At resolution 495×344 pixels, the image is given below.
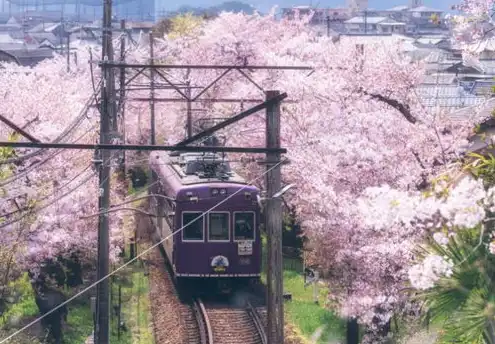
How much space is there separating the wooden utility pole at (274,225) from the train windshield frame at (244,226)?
21.5ft

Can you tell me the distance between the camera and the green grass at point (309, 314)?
14523mm

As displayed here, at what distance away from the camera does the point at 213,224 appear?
15273 millimetres

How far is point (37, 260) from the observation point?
50.0ft

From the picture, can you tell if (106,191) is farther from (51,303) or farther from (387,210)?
(387,210)

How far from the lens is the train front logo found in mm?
15320

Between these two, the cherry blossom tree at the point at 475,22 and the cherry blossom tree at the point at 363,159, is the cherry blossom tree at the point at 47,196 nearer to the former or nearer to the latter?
the cherry blossom tree at the point at 363,159

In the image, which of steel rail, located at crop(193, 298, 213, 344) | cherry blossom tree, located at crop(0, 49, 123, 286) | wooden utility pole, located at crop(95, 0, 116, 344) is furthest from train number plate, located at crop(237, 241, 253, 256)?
Result: wooden utility pole, located at crop(95, 0, 116, 344)

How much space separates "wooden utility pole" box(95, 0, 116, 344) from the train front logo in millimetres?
4694

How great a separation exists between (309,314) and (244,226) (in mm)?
1883

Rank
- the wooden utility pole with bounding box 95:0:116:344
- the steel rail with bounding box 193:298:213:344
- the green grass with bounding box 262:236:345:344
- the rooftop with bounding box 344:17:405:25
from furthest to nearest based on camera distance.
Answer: the rooftop with bounding box 344:17:405:25 < the green grass with bounding box 262:236:345:344 < the steel rail with bounding box 193:298:213:344 < the wooden utility pole with bounding box 95:0:116:344

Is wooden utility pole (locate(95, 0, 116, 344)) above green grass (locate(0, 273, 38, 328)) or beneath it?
above

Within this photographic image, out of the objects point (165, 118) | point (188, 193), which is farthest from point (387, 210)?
point (165, 118)

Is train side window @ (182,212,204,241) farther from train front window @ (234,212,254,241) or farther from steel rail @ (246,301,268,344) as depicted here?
steel rail @ (246,301,268,344)

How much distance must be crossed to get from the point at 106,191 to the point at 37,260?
201 inches
